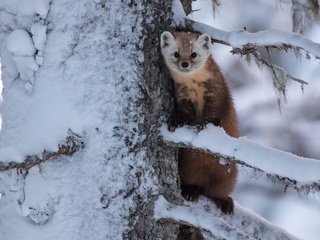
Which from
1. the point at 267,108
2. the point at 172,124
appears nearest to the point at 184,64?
the point at 172,124

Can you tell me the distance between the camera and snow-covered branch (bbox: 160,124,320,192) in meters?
3.17

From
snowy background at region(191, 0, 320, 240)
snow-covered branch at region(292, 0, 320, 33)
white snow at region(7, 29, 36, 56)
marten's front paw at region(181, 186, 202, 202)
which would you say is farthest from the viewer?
snowy background at region(191, 0, 320, 240)

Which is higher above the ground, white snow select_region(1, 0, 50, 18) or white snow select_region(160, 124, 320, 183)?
white snow select_region(1, 0, 50, 18)

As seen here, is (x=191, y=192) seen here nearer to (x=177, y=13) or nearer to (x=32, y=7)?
(x=177, y=13)

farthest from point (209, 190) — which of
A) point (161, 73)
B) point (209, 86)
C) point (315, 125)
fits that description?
point (315, 125)

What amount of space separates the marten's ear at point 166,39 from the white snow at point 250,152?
43cm

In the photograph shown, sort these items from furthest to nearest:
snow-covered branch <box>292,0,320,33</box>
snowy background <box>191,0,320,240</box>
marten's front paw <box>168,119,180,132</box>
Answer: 1. snowy background <box>191,0,320,240</box>
2. snow-covered branch <box>292,0,320,33</box>
3. marten's front paw <box>168,119,180,132</box>

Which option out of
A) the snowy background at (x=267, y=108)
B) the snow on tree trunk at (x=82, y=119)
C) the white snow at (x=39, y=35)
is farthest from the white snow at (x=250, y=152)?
the snowy background at (x=267, y=108)

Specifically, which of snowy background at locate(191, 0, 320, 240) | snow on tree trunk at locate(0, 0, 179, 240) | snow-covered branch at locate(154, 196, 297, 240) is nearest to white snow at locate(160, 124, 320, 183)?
snow on tree trunk at locate(0, 0, 179, 240)

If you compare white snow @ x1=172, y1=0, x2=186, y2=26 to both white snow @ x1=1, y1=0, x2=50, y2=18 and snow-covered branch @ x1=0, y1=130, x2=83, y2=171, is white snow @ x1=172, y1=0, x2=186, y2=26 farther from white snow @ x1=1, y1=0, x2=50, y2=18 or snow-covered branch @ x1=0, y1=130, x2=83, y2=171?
snow-covered branch @ x1=0, y1=130, x2=83, y2=171

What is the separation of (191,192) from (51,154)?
1.21 metres

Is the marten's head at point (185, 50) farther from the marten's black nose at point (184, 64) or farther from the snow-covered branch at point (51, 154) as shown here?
the snow-covered branch at point (51, 154)

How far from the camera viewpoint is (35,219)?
3516 mm

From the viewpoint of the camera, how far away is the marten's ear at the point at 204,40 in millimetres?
3926
